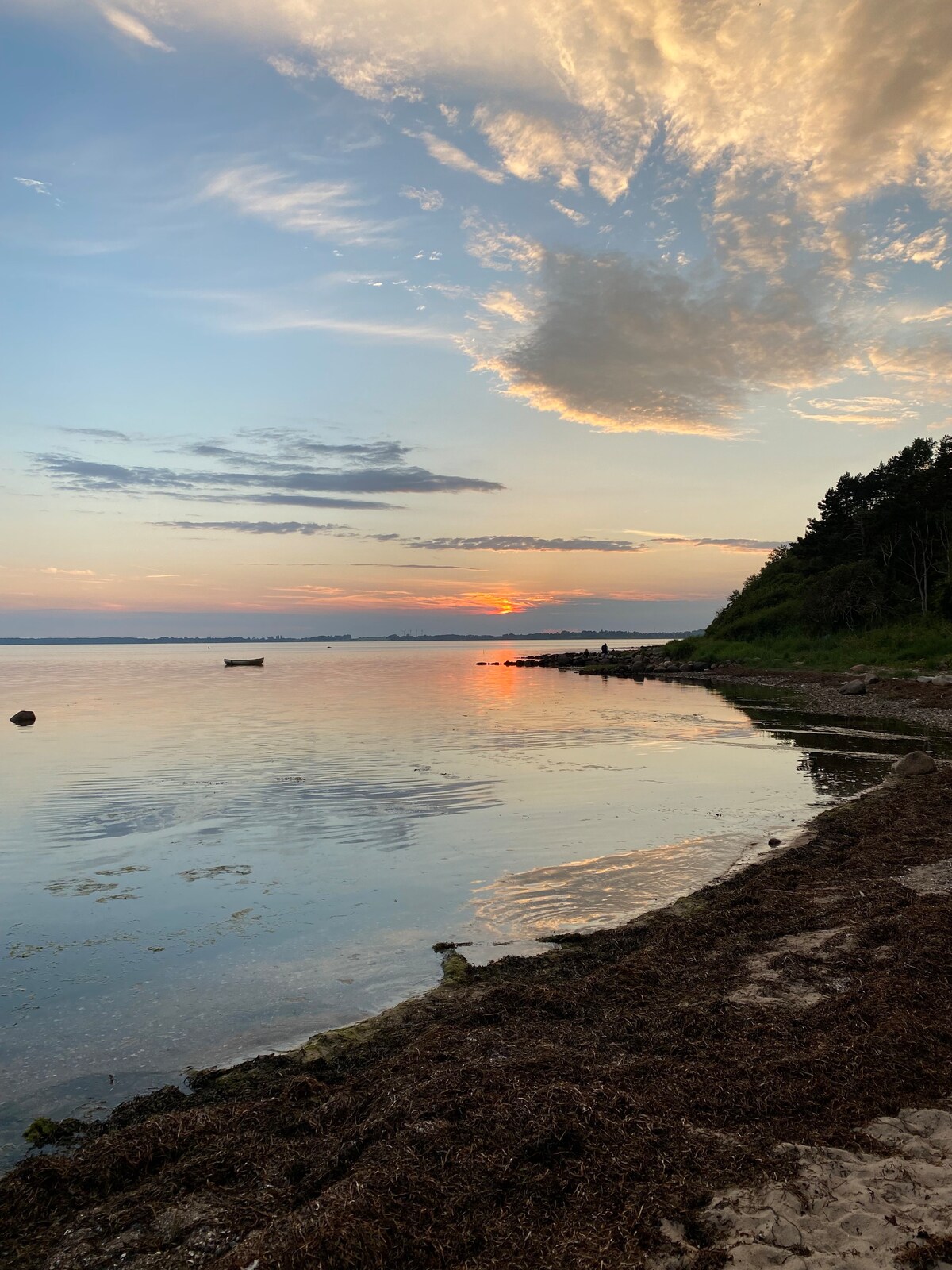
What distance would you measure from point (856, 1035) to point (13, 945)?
10356mm

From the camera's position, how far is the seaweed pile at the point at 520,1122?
4406mm

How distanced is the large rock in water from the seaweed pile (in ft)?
40.7

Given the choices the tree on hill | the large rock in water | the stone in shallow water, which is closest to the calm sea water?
the large rock in water

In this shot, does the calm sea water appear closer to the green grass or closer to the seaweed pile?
the seaweed pile

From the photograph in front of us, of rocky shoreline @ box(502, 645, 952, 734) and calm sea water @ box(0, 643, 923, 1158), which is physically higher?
rocky shoreline @ box(502, 645, 952, 734)

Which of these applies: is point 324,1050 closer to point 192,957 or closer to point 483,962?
point 483,962

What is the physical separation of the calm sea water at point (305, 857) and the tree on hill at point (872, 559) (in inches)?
1527

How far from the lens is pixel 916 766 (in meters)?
20.0

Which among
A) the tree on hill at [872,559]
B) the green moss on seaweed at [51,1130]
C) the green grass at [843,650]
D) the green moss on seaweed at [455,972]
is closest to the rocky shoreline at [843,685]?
the green grass at [843,650]

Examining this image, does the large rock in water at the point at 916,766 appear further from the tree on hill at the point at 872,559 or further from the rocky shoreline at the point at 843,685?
the tree on hill at the point at 872,559

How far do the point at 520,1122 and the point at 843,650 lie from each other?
66.4m

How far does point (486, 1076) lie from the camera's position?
6.03m

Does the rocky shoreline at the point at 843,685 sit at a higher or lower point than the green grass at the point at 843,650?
lower

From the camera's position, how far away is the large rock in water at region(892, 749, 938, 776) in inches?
780
